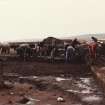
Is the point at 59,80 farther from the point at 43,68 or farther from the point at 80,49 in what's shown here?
the point at 80,49

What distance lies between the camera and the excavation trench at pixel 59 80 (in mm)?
14761

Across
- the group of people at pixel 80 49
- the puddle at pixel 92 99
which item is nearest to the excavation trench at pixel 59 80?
the puddle at pixel 92 99

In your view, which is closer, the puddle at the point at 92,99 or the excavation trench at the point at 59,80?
the puddle at the point at 92,99

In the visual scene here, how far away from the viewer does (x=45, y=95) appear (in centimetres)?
1550

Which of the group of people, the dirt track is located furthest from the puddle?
the group of people

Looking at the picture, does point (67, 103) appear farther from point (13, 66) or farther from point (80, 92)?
point (13, 66)

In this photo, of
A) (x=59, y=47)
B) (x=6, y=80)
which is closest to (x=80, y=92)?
(x=6, y=80)

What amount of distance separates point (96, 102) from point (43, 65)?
388 inches

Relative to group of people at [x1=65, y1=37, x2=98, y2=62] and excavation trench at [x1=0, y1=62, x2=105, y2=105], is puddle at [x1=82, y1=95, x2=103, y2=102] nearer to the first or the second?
excavation trench at [x1=0, y1=62, x2=105, y2=105]

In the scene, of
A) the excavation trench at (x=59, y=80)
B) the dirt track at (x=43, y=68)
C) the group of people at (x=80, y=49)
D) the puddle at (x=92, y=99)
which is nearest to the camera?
the puddle at (x=92, y=99)

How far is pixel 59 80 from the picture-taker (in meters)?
19.4

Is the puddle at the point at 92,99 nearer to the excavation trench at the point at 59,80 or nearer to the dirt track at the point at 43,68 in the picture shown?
the excavation trench at the point at 59,80

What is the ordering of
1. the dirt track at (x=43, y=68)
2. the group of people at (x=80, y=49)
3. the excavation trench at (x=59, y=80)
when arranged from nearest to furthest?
the excavation trench at (x=59, y=80) < the dirt track at (x=43, y=68) < the group of people at (x=80, y=49)

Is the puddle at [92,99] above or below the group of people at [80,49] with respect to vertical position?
below
